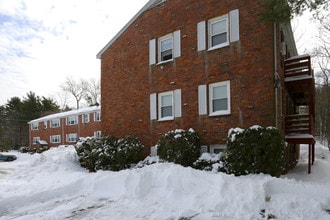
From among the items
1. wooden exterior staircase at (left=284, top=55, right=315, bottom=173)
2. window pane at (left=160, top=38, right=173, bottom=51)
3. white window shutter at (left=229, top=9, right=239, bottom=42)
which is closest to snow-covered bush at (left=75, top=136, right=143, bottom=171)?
window pane at (left=160, top=38, right=173, bottom=51)

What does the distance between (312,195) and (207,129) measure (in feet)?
19.2

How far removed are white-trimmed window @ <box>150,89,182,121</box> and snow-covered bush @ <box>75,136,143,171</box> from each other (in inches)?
72.6

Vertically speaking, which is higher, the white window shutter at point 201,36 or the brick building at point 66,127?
the white window shutter at point 201,36

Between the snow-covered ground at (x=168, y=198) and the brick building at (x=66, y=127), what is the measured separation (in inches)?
952

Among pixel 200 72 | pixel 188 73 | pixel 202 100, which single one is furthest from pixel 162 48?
pixel 202 100

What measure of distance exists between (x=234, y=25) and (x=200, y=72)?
8.37 ft

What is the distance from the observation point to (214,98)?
12352mm

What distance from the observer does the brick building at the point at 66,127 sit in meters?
35.1

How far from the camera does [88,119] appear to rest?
35938 millimetres

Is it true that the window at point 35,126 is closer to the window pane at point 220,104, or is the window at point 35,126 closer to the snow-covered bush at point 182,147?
the snow-covered bush at point 182,147

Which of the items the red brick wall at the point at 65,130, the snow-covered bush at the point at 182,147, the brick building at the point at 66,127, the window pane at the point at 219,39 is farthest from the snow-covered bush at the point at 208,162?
the red brick wall at the point at 65,130

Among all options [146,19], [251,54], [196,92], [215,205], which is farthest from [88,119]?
[215,205]

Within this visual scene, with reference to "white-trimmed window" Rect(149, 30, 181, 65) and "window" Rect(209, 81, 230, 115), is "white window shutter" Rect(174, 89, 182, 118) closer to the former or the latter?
"window" Rect(209, 81, 230, 115)

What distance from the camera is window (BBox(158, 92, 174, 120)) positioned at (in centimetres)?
1401
